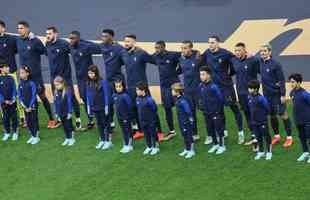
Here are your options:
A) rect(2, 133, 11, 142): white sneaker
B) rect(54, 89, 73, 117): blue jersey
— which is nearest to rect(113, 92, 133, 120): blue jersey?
rect(54, 89, 73, 117): blue jersey

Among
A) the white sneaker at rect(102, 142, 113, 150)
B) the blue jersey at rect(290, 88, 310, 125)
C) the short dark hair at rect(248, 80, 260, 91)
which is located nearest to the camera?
the blue jersey at rect(290, 88, 310, 125)

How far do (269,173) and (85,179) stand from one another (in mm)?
2986

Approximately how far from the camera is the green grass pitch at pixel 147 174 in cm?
1162

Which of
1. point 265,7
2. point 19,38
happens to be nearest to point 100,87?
point 19,38

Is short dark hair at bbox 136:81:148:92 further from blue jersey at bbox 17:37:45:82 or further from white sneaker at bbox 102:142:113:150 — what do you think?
blue jersey at bbox 17:37:45:82

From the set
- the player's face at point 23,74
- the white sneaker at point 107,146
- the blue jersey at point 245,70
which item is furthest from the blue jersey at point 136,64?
the player's face at point 23,74

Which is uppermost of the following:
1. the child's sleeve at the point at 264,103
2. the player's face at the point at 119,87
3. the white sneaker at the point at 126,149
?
the player's face at the point at 119,87

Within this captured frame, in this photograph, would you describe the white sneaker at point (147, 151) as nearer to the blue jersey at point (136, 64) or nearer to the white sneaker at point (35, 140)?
the blue jersey at point (136, 64)

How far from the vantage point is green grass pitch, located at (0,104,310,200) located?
11617 mm

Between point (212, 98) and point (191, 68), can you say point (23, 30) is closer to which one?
point (191, 68)

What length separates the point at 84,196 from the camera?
1178 centimetres

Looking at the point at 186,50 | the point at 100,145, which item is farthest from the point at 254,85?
the point at 100,145

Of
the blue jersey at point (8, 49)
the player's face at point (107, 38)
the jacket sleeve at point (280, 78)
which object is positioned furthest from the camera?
the blue jersey at point (8, 49)

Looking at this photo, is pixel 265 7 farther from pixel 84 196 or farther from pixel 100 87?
pixel 84 196
